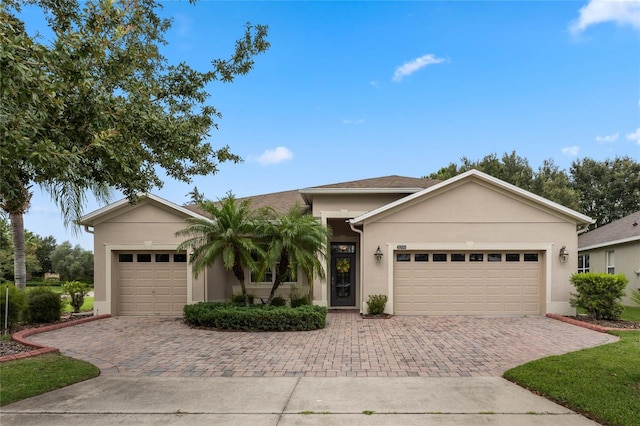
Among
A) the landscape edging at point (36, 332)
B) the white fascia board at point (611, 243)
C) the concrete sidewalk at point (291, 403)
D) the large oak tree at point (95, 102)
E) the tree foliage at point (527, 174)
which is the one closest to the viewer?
the large oak tree at point (95, 102)

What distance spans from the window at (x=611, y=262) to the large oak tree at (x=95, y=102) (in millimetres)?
17887

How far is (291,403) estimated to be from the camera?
5.20 meters

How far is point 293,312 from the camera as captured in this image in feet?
36.1

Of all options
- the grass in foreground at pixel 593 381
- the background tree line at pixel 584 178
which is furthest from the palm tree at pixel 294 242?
the background tree line at pixel 584 178

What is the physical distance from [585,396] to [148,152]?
7.93 meters

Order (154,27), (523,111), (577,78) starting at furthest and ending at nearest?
(523,111) < (577,78) < (154,27)

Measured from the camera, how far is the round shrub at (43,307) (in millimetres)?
12078

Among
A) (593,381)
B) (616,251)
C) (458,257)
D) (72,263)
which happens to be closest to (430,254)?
(458,257)

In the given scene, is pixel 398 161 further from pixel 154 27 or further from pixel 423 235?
pixel 154 27

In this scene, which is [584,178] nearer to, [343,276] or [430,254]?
[430,254]

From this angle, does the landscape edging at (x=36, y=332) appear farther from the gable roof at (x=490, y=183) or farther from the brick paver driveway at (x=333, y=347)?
the gable roof at (x=490, y=183)

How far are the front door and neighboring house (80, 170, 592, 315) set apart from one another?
1864 mm

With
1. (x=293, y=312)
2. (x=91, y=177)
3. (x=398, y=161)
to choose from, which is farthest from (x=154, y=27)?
(x=398, y=161)

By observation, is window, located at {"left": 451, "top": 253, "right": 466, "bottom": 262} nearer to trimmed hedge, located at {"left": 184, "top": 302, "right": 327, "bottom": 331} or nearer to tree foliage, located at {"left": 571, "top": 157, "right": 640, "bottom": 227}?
trimmed hedge, located at {"left": 184, "top": 302, "right": 327, "bottom": 331}
